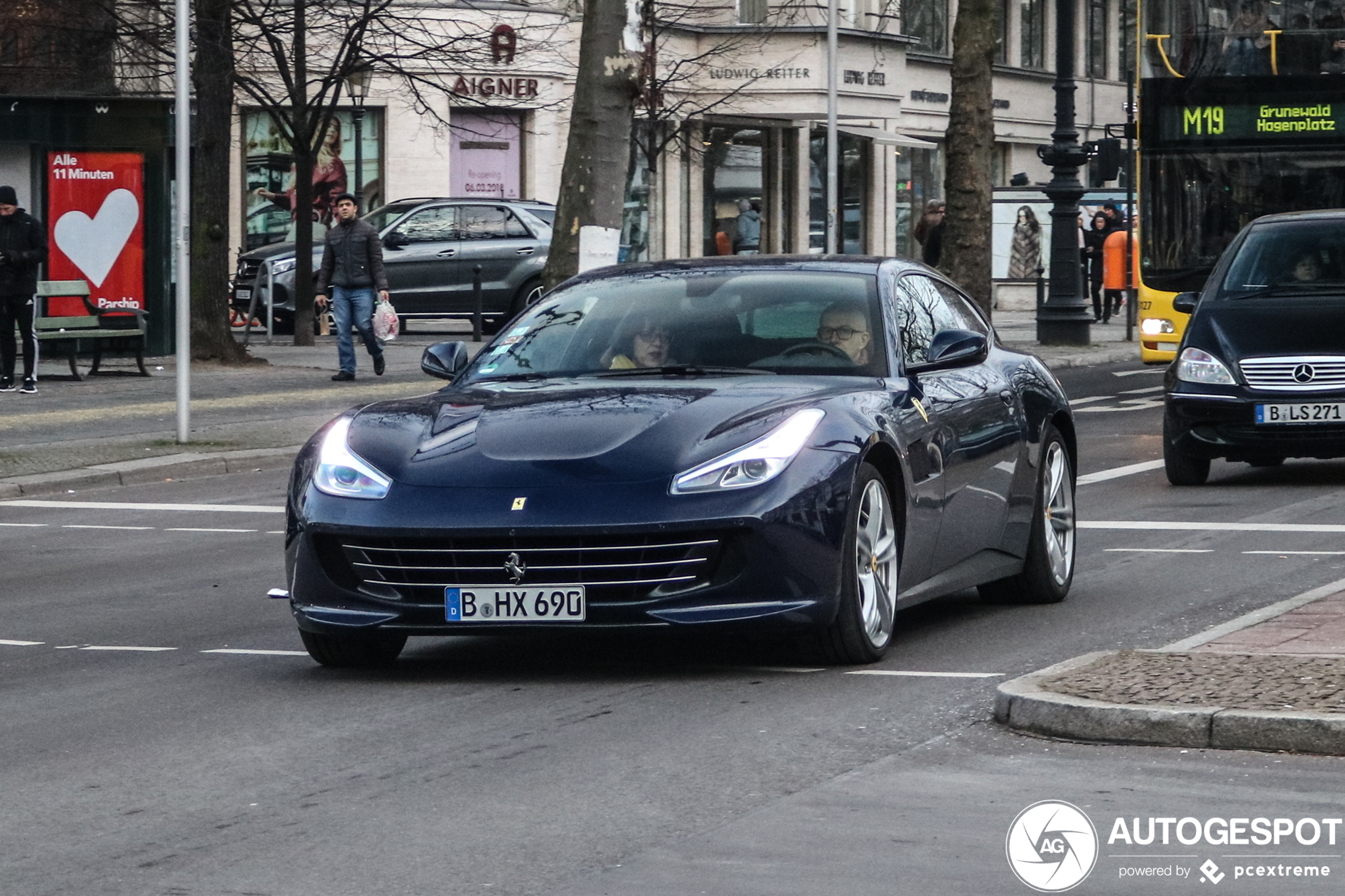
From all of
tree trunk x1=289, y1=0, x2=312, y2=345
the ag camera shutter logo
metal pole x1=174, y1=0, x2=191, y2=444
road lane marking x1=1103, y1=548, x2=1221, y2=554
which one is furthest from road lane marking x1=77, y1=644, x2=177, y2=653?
tree trunk x1=289, y1=0, x2=312, y2=345

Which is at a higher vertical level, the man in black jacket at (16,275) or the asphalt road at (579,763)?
the man in black jacket at (16,275)

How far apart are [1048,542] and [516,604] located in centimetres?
290

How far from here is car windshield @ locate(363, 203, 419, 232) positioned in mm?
35219

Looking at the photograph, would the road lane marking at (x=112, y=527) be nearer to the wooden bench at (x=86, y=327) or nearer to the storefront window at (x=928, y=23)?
the wooden bench at (x=86, y=327)

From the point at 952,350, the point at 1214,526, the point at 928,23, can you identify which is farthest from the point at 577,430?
the point at 928,23

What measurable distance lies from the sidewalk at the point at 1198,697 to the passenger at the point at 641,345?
1.96 meters

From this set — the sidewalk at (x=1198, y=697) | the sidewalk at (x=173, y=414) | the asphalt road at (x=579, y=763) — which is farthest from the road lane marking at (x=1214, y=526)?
the sidewalk at (x=173, y=414)

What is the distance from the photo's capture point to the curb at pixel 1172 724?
6598 mm

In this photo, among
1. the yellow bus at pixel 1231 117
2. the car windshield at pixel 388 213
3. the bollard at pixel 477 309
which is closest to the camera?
the yellow bus at pixel 1231 117

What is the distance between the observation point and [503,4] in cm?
4375

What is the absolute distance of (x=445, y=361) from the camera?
938cm

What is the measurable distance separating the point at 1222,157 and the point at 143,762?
1830 centimetres

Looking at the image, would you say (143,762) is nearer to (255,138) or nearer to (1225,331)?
(1225,331)

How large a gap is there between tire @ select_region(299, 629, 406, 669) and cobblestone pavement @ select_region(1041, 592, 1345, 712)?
2365 mm
